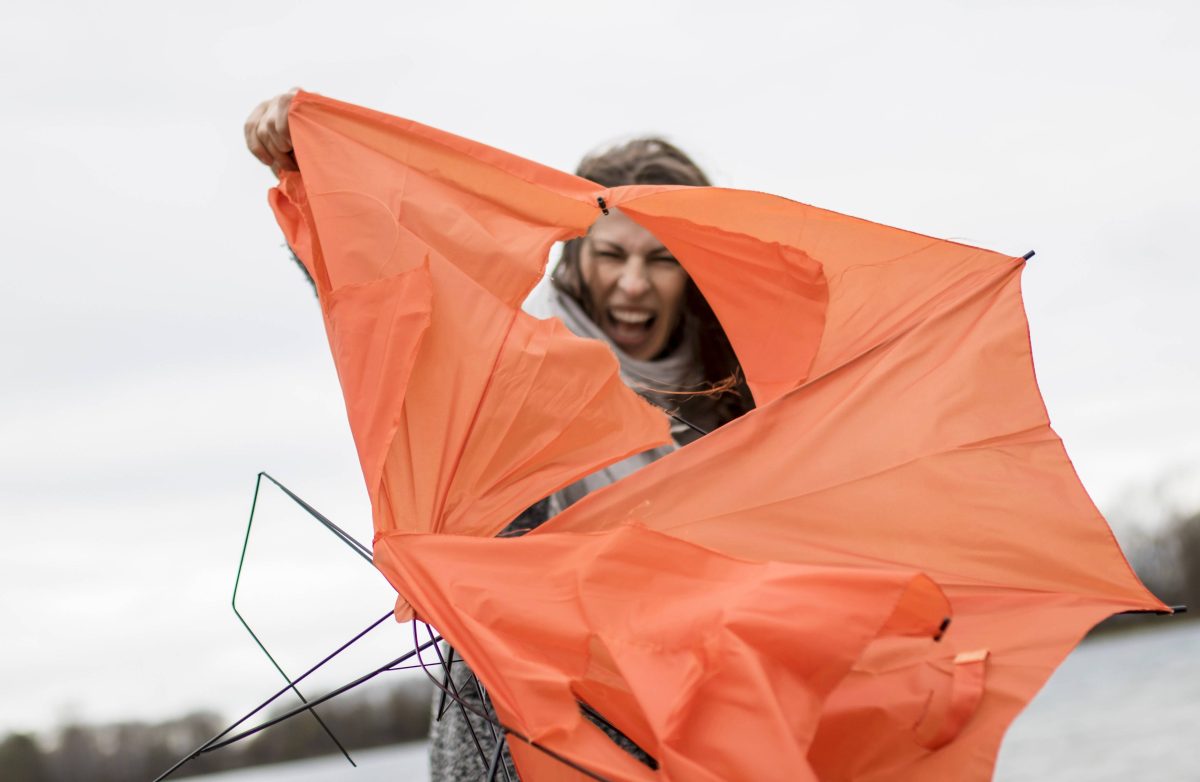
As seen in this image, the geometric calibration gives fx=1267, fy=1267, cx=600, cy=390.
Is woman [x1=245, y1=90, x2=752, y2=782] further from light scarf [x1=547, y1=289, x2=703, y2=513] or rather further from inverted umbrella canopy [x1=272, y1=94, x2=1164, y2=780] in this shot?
inverted umbrella canopy [x1=272, y1=94, x2=1164, y2=780]

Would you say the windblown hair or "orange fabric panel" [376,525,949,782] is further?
the windblown hair

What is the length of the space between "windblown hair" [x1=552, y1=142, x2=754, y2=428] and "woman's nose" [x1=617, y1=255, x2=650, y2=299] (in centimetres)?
14

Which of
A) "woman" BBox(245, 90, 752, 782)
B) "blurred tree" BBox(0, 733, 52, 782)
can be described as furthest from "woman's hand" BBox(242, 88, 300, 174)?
"blurred tree" BBox(0, 733, 52, 782)

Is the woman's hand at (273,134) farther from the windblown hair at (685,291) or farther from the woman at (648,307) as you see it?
the windblown hair at (685,291)

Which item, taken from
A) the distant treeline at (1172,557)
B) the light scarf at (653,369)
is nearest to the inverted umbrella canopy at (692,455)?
the light scarf at (653,369)

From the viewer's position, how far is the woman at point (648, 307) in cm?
371

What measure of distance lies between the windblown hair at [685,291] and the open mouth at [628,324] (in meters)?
0.07

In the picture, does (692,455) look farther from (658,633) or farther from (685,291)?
(685,291)

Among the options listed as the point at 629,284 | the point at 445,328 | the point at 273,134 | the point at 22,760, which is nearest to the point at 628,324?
the point at 629,284

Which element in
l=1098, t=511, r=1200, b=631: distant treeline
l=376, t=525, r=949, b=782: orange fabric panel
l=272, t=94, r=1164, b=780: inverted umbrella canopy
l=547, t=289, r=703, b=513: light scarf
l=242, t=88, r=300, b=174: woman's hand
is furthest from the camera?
l=1098, t=511, r=1200, b=631: distant treeline

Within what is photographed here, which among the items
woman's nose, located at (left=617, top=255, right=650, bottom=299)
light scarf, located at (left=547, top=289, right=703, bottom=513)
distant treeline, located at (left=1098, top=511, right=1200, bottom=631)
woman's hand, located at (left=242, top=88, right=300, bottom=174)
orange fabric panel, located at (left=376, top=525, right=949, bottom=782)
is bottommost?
distant treeline, located at (left=1098, top=511, right=1200, bottom=631)

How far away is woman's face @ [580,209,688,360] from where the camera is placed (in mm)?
3809

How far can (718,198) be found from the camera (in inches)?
120

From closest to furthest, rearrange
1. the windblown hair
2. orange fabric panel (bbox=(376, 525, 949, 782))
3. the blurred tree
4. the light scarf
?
orange fabric panel (bbox=(376, 525, 949, 782))
the light scarf
the windblown hair
the blurred tree
